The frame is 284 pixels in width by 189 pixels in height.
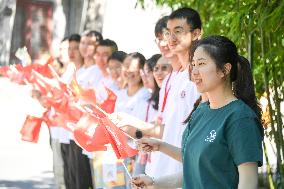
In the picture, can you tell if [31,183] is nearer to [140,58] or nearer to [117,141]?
[140,58]

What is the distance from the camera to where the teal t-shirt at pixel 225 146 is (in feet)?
9.77

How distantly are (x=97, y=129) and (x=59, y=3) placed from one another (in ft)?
70.9

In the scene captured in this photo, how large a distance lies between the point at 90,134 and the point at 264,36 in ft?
5.65

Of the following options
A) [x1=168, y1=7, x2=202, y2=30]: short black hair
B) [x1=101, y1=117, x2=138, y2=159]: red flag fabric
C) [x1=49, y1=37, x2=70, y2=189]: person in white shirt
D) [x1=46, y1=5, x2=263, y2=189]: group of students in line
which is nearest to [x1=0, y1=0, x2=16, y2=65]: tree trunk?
[x1=49, y1=37, x2=70, y2=189]: person in white shirt

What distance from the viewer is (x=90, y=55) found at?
739cm

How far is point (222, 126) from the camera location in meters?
3.03

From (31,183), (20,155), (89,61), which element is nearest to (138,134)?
(89,61)

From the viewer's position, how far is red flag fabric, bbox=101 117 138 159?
12.9ft

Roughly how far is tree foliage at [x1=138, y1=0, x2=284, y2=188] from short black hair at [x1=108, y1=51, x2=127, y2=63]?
1.94 ft

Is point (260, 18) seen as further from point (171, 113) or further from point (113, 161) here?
point (113, 161)

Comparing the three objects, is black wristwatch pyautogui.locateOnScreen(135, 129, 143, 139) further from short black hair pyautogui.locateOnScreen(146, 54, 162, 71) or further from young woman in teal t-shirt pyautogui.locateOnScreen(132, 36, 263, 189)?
young woman in teal t-shirt pyautogui.locateOnScreen(132, 36, 263, 189)

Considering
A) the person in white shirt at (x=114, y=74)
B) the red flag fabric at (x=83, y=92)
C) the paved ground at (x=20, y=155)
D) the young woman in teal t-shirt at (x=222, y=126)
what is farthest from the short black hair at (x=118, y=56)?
the young woman in teal t-shirt at (x=222, y=126)

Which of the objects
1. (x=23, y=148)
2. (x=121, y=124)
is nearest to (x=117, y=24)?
(x=23, y=148)

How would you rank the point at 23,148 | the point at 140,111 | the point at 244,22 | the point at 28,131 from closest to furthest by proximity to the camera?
the point at 244,22, the point at 140,111, the point at 28,131, the point at 23,148
